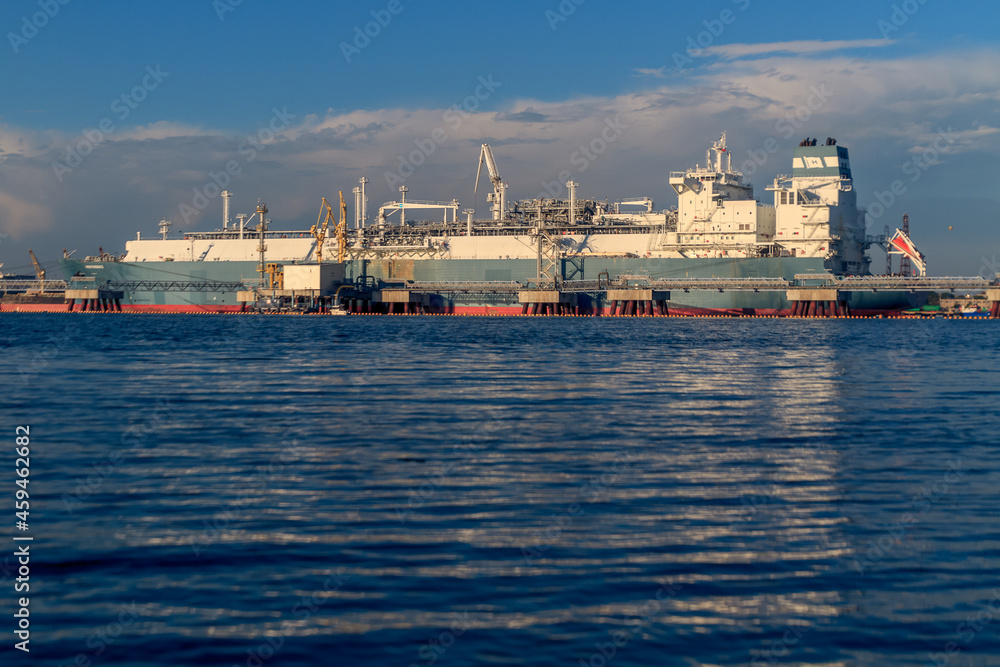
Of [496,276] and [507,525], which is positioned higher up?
[496,276]

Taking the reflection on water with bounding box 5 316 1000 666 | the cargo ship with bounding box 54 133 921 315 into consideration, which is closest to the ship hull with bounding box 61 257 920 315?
the cargo ship with bounding box 54 133 921 315

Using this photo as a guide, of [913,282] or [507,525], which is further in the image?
[913,282]

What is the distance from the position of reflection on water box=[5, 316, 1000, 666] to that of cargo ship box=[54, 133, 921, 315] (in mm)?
63720

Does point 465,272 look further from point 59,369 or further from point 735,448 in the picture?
point 735,448

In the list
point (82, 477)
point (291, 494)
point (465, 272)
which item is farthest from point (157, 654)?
point (465, 272)

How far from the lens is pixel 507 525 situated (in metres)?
11.4

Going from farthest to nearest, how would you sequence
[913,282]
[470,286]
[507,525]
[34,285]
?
[34,285], [470,286], [913,282], [507,525]

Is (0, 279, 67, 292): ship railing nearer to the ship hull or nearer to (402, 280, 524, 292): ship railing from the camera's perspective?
the ship hull

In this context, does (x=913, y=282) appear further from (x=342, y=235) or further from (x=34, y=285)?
(x=34, y=285)

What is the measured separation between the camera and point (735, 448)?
17219mm

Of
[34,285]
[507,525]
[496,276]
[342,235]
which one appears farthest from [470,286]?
[507,525]

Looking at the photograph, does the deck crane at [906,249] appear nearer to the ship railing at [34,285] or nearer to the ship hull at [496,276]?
the ship hull at [496,276]

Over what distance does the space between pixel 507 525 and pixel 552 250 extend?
85.2 m

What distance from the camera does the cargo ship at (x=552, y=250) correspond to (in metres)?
88.2
